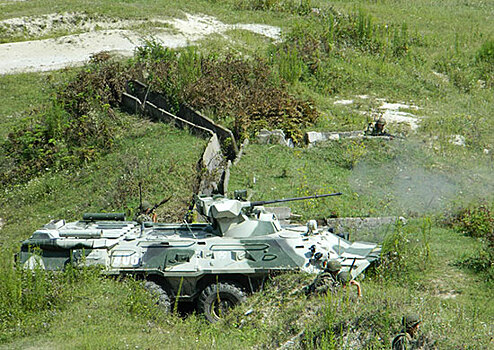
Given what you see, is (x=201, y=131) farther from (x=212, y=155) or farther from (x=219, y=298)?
(x=219, y=298)

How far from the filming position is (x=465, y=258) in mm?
12047

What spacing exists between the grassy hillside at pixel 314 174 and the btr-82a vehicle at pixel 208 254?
15.9 inches

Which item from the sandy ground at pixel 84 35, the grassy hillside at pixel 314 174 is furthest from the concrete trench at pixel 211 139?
the sandy ground at pixel 84 35

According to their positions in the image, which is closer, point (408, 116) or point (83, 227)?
point (83, 227)

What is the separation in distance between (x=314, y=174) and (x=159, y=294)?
7.91 metres

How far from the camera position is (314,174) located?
56.0 feet

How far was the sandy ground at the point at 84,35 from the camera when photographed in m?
24.3

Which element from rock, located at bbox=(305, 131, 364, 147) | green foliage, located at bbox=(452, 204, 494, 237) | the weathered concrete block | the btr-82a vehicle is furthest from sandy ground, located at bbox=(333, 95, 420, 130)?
the btr-82a vehicle

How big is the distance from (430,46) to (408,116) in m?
9.53

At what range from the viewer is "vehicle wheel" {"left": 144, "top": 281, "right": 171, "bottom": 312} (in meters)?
10.3

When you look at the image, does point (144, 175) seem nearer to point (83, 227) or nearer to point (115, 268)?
point (83, 227)

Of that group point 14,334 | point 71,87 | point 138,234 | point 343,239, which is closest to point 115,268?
point 138,234

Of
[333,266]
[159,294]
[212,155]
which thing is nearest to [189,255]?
[159,294]

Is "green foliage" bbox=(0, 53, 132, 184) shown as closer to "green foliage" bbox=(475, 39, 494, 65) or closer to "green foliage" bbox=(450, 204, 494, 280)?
"green foliage" bbox=(450, 204, 494, 280)
